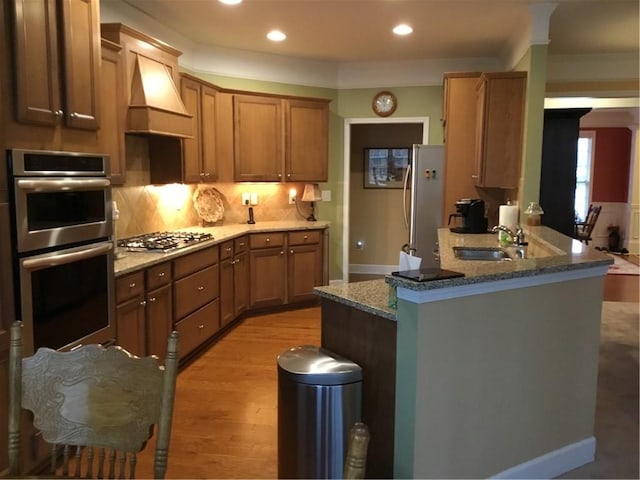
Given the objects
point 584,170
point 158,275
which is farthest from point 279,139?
point 584,170

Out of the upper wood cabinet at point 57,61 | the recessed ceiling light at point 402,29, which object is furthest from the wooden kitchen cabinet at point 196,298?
the recessed ceiling light at point 402,29

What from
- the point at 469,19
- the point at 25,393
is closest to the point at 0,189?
the point at 25,393

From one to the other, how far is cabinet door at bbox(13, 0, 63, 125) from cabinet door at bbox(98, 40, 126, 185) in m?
0.70

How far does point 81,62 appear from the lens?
268cm

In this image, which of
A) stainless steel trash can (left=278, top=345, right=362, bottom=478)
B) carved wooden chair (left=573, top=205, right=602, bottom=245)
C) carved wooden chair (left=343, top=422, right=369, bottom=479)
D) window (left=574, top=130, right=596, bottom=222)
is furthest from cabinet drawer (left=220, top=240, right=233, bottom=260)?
Result: window (left=574, top=130, right=596, bottom=222)

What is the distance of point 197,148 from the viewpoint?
15.7ft

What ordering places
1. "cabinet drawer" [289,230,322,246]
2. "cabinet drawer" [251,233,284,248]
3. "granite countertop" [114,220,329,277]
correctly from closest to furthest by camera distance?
"granite countertop" [114,220,329,277], "cabinet drawer" [251,233,284,248], "cabinet drawer" [289,230,322,246]

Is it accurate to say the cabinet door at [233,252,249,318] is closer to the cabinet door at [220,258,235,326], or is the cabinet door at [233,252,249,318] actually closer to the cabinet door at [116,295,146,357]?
the cabinet door at [220,258,235,326]

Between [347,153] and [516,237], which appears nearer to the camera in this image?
[516,237]

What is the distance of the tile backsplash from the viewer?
4.20 m

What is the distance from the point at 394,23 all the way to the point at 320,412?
3686 mm

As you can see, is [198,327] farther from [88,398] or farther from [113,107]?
[88,398]

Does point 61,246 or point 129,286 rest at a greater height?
point 61,246

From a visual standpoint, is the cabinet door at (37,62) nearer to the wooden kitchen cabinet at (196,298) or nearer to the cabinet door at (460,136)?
the wooden kitchen cabinet at (196,298)
